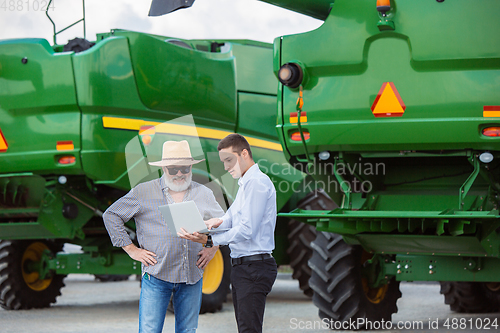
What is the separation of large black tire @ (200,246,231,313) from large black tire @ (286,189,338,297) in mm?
1484

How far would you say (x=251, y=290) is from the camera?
164 inches

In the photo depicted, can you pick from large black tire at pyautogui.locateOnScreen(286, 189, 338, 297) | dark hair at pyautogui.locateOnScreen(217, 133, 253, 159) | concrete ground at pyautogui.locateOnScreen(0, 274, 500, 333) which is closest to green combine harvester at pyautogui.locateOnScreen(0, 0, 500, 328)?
concrete ground at pyautogui.locateOnScreen(0, 274, 500, 333)

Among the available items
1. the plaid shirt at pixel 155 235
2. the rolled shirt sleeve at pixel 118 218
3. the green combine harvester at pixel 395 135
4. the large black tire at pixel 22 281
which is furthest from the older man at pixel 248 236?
the large black tire at pixel 22 281

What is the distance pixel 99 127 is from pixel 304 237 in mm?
3610

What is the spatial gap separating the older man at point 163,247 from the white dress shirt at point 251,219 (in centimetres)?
23

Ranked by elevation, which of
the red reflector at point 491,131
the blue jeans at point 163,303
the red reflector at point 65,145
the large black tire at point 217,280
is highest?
the red reflector at point 491,131

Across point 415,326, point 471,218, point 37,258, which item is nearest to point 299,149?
point 471,218

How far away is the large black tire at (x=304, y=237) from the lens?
10.3m

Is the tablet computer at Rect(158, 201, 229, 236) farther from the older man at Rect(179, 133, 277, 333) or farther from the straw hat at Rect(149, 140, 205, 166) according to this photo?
the straw hat at Rect(149, 140, 205, 166)

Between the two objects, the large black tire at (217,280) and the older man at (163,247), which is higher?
the older man at (163,247)

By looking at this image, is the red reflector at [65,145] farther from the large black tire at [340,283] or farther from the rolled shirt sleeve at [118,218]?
the rolled shirt sleeve at [118,218]

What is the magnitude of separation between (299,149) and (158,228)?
2887 mm

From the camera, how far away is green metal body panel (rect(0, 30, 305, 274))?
8.02 m

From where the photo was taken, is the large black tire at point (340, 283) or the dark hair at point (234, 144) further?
the large black tire at point (340, 283)
